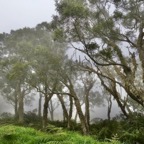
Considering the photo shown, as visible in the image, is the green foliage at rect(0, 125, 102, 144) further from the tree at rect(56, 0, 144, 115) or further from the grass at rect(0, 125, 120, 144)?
the tree at rect(56, 0, 144, 115)

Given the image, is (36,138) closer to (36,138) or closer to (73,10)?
(36,138)

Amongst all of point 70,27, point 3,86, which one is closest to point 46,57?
point 70,27

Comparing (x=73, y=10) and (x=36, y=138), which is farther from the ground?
(x=73, y=10)

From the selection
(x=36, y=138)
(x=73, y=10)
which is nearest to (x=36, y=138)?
(x=36, y=138)

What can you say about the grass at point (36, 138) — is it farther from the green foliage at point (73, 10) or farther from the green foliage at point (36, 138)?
the green foliage at point (73, 10)

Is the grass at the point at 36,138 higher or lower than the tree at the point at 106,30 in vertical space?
lower

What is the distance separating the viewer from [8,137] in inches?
436

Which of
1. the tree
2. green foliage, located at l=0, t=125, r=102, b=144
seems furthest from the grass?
the tree

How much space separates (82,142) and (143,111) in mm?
11785

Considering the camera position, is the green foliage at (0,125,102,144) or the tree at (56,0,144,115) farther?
the tree at (56,0,144,115)

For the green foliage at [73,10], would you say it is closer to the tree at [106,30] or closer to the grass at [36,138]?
the tree at [106,30]

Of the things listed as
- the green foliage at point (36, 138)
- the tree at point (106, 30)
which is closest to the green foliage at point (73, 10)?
the tree at point (106, 30)

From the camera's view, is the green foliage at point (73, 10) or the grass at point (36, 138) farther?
the green foliage at point (73, 10)

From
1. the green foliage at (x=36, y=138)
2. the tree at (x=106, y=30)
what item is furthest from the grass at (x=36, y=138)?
the tree at (x=106, y=30)
